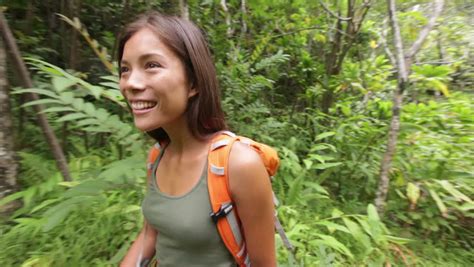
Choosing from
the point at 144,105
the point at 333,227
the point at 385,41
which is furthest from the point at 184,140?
the point at 385,41

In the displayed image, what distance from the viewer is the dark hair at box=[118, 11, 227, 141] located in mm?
1099

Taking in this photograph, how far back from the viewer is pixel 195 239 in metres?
1.15

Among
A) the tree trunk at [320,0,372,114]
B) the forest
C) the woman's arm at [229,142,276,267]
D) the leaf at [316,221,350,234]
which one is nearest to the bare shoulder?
the woman's arm at [229,142,276,267]

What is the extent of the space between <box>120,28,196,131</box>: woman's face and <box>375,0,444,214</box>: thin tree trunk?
8.05ft

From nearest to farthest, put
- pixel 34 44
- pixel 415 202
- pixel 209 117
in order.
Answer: pixel 209 117
pixel 415 202
pixel 34 44

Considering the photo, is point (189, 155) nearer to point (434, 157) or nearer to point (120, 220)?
point (120, 220)

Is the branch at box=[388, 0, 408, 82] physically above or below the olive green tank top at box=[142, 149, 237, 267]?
above

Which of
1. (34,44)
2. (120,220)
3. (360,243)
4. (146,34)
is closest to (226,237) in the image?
(146,34)

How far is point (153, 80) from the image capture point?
1065mm

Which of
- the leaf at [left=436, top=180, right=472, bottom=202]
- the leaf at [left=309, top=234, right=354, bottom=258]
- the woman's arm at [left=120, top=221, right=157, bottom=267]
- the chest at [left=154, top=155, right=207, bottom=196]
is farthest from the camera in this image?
the leaf at [left=436, top=180, right=472, bottom=202]

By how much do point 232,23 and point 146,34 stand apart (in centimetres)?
397

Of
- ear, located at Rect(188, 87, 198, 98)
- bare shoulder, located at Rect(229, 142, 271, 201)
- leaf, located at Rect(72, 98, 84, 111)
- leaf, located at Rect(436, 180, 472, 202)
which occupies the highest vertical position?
ear, located at Rect(188, 87, 198, 98)

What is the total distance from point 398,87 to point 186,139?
2393mm

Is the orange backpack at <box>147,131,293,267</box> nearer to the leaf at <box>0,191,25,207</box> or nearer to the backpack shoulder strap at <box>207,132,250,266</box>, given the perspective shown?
the backpack shoulder strap at <box>207,132,250,266</box>
